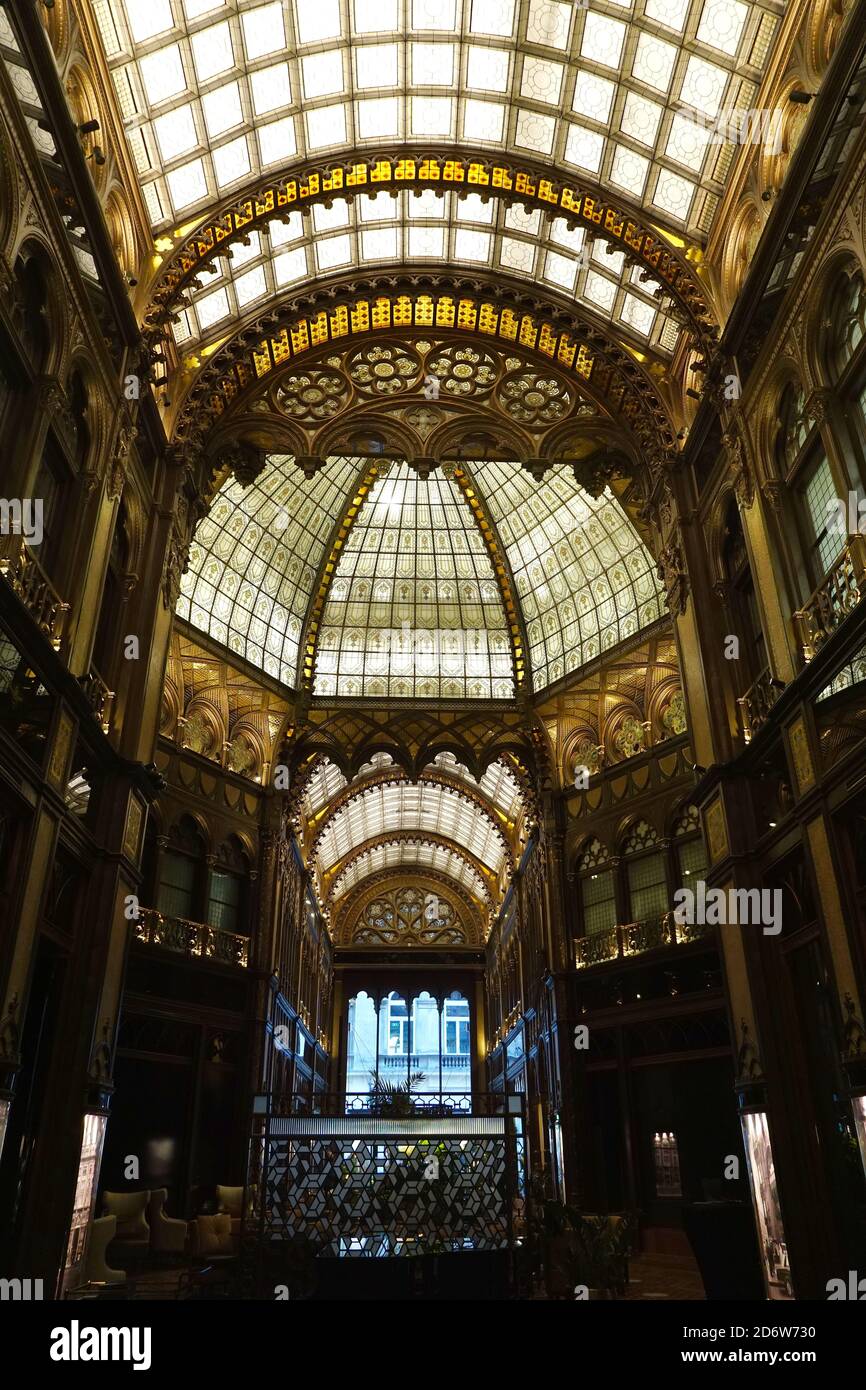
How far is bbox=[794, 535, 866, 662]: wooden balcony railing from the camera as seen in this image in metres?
10.7

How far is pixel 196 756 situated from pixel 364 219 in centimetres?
1412

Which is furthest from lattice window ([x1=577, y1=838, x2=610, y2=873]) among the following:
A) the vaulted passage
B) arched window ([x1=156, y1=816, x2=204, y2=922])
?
arched window ([x1=156, y1=816, x2=204, y2=922])

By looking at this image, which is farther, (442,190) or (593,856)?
(593,856)

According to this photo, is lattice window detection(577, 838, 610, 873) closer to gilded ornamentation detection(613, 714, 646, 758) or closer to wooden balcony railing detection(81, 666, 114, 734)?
gilded ornamentation detection(613, 714, 646, 758)

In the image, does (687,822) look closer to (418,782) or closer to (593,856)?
(593,856)

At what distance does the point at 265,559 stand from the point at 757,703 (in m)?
18.9

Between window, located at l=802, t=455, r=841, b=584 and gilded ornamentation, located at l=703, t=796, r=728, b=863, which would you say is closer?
window, located at l=802, t=455, r=841, b=584

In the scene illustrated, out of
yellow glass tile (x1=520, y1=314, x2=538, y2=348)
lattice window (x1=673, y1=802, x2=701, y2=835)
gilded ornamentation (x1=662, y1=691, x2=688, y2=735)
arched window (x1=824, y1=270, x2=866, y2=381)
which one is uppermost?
yellow glass tile (x1=520, y1=314, x2=538, y2=348)

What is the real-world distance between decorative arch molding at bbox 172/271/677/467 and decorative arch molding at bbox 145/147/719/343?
1.97 m

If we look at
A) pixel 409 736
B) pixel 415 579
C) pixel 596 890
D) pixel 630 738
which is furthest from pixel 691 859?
pixel 415 579

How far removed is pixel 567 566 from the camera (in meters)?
30.1
